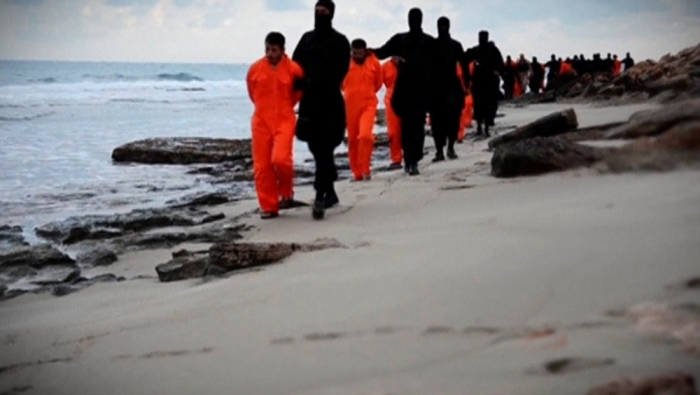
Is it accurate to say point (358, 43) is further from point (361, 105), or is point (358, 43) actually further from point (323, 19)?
point (323, 19)

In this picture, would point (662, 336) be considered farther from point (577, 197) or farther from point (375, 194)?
point (375, 194)

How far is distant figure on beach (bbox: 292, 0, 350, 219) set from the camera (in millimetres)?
7207

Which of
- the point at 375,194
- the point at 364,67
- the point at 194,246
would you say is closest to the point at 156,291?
the point at 194,246

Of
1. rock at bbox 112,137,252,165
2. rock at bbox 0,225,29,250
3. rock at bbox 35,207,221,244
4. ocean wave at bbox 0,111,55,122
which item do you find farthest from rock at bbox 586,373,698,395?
ocean wave at bbox 0,111,55,122

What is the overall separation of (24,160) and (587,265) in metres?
13.7

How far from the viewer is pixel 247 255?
15.5ft

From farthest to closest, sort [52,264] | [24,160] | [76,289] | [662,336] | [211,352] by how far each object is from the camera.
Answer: [24,160]
[52,264]
[76,289]
[211,352]
[662,336]

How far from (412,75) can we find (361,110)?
0.72 metres

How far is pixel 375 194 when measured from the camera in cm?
805

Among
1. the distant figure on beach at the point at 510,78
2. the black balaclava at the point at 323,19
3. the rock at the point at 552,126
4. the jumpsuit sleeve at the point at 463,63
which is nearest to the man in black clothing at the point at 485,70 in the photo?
the jumpsuit sleeve at the point at 463,63

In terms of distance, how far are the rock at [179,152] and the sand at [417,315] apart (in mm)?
9566

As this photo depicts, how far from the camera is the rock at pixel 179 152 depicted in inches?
575

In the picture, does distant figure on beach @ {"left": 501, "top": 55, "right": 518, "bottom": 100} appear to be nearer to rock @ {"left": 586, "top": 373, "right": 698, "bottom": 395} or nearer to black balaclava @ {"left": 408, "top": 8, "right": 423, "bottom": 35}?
black balaclava @ {"left": 408, "top": 8, "right": 423, "bottom": 35}

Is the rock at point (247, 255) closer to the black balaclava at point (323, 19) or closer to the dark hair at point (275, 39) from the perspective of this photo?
the dark hair at point (275, 39)
